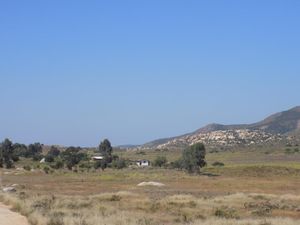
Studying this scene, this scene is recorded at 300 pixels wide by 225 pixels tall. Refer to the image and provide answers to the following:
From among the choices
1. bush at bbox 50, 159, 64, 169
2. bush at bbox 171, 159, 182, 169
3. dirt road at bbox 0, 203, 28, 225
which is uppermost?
bush at bbox 50, 159, 64, 169

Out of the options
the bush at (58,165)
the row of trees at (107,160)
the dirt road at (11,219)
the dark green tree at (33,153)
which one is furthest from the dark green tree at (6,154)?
the dirt road at (11,219)

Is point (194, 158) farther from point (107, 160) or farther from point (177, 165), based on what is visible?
point (107, 160)

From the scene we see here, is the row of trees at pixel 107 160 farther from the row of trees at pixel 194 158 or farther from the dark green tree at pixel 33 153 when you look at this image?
the dark green tree at pixel 33 153

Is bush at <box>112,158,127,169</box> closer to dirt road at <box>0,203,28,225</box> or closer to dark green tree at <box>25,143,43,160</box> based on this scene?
dark green tree at <box>25,143,43,160</box>

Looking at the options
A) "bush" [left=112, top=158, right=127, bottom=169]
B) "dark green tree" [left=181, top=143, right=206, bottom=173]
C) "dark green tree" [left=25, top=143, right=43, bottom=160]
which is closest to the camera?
"dark green tree" [left=181, top=143, right=206, bottom=173]

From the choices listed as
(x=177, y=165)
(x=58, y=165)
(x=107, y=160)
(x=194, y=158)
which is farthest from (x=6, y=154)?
(x=194, y=158)

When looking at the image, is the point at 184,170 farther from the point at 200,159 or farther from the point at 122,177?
the point at 122,177

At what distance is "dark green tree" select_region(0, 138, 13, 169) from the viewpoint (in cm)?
12039

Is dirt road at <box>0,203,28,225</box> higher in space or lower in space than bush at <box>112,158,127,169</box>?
lower

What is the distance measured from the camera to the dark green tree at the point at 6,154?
120387 millimetres

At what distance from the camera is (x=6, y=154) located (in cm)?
12519

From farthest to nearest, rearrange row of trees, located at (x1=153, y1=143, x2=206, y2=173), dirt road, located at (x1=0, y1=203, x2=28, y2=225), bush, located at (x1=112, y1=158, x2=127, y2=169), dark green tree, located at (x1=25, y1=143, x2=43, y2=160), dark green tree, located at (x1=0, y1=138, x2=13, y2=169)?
dark green tree, located at (x1=25, y1=143, x2=43, y2=160)
dark green tree, located at (x1=0, y1=138, x2=13, y2=169)
bush, located at (x1=112, y1=158, x2=127, y2=169)
row of trees, located at (x1=153, y1=143, x2=206, y2=173)
dirt road, located at (x1=0, y1=203, x2=28, y2=225)

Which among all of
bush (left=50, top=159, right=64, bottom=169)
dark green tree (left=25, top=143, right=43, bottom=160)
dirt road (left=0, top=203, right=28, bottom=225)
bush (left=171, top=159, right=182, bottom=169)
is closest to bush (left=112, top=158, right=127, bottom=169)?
bush (left=171, top=159, right=182, bottom=169)

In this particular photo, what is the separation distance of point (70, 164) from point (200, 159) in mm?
28113
